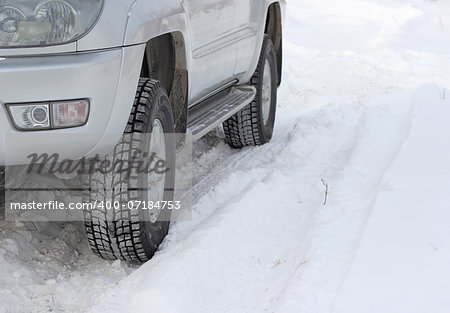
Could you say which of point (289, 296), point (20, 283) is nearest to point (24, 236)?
point (20, 283)

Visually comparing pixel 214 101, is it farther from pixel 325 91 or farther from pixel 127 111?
pixel 325 91

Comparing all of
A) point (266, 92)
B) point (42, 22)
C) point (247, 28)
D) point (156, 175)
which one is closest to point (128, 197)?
point (156, 175)

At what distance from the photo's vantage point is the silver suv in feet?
9.18

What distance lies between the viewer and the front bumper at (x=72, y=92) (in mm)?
2768

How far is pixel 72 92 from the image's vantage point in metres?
2.83

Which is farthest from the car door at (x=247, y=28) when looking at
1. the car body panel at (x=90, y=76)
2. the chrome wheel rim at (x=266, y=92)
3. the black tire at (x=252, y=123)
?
the car body panel at (x=90, y=76)

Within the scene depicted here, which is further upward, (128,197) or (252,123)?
(128,197)

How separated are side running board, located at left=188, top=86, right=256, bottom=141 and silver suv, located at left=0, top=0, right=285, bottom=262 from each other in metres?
0.01

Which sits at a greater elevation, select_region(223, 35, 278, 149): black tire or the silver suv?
the silver suv

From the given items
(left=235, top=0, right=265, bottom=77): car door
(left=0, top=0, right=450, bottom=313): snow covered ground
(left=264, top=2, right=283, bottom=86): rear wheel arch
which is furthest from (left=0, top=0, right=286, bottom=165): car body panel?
(left=264, top=2, right=283, bottom=86): rear wheel arch

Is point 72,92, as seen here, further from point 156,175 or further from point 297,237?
point 297,237

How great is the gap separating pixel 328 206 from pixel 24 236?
1.54 metres

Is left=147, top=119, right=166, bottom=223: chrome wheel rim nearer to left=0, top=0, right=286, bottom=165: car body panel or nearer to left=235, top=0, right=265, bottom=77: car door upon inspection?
left=0, top=0, right=286, bottom=165: car body panel

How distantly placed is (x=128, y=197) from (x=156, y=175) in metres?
0.30
